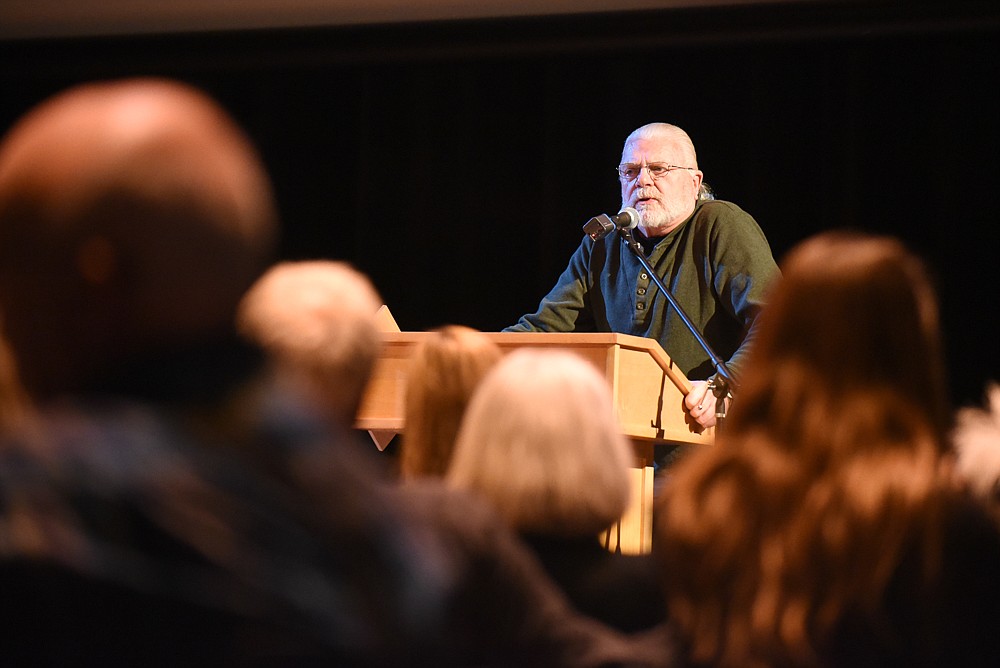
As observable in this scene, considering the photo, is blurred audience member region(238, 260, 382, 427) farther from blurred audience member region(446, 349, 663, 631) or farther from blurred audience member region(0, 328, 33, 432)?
blurred audience member region(0, 328, 33, 432)

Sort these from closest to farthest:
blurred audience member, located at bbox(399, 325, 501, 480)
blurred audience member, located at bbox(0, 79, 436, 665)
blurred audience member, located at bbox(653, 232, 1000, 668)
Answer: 1. blurred audience member, located at bbox(0, 79, 436, 665)
2. blurred audience member, located at bbox(653, 232, 1000, 668)
3. blurred audience member, located at bbox(399, 325, 501, 480)

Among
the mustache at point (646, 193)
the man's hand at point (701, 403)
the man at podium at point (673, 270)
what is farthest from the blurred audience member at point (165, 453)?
the mustache at point (646, 193)

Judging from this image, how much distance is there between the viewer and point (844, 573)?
145 centimetres

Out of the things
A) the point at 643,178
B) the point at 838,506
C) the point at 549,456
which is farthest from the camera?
the point at 643,178

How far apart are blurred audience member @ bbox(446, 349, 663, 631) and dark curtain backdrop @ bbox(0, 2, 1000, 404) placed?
3988 mm

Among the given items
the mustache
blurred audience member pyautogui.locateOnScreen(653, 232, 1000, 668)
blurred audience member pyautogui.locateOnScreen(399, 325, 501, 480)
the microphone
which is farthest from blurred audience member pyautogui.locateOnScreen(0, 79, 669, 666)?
the mustache

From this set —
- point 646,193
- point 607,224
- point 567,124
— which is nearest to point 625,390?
point 607,224

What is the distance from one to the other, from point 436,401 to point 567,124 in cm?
413

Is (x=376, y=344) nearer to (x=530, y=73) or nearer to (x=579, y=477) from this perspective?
(x=579, y=477)

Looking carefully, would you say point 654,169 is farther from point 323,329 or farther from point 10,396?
point 10,396

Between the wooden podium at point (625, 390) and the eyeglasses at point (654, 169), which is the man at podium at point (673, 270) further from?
the wooden podium at point (625, 390)

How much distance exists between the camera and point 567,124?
610 cm

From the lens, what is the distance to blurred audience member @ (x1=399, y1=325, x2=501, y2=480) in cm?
218

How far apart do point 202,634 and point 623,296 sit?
12.2 ft
